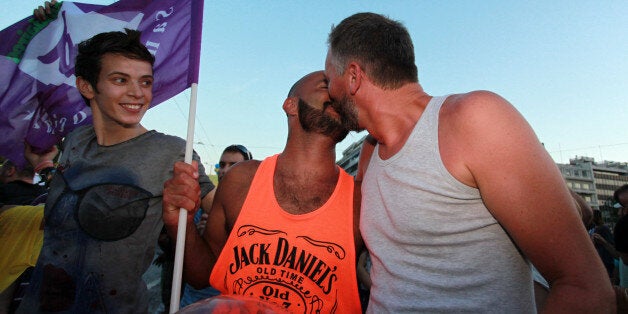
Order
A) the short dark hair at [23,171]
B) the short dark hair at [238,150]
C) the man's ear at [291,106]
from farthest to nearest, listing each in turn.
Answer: the short dark hair at [238,150] → the short dark hair at [23,171] → the man's ear at [291,106]

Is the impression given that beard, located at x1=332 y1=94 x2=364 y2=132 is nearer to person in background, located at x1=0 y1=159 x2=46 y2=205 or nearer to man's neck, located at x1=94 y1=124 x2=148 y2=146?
man's neck, located at x1=94 y1=124 x2=148 y2=146

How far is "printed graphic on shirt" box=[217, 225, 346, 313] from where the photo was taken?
6.34 feet

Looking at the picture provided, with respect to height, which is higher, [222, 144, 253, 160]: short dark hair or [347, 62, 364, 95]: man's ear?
[222, 144, 253, 160]: short dark hair

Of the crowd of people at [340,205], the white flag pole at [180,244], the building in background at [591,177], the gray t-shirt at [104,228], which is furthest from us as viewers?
the building in background at [591,177]

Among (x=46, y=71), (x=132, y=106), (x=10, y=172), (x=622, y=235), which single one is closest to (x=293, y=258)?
(x=132, y=106)

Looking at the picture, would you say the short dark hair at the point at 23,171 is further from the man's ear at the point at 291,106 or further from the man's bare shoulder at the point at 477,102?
the man's bare shoulder at the point at 477,102

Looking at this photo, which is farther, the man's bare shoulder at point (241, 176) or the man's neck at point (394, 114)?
the man's bare shoulder at point (241, 176)

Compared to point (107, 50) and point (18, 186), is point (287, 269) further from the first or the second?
point (18, 186)

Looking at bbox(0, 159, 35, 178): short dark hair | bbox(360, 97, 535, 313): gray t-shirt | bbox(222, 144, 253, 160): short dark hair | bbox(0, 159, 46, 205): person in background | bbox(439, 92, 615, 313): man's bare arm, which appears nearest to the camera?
bbox(439, 92, 615, 313): man's bare arm

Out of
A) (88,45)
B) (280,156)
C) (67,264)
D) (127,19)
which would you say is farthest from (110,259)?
(127,19)

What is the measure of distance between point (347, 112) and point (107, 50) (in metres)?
1.71

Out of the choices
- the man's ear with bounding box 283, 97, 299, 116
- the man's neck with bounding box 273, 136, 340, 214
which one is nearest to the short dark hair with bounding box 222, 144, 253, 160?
the man's ear with bounding box 283, 97, 299, 116

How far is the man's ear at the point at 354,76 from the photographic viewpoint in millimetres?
2094

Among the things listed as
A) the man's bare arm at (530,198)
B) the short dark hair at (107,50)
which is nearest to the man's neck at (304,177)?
the man's bare arm at (530,198)
